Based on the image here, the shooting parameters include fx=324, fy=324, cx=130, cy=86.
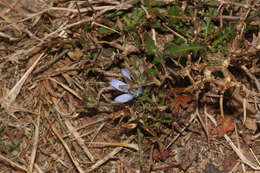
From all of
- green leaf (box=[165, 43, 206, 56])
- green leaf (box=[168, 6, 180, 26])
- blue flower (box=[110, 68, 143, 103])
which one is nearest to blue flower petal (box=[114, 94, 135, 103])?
blue flower (box=[110, 68, 143, 103])

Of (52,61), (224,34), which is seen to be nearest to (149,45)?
(224,34)

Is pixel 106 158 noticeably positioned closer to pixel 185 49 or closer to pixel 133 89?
pixel 133 89

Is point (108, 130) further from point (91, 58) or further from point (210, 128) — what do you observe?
point (210, 128)

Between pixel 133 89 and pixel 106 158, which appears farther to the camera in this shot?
pixel 106 158

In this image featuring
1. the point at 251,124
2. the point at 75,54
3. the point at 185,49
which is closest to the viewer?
the point at 185,49

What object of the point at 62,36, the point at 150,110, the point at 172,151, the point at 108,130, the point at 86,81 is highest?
the point at 62,36

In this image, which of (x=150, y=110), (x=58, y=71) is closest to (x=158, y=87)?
(x=150, y=110)

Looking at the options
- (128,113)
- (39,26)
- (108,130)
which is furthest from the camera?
(39,26)

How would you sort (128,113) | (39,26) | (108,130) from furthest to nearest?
(39,26) → (108,130) → (128,113)
